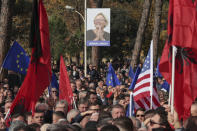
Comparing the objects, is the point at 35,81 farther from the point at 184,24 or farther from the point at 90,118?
the point at 184,24

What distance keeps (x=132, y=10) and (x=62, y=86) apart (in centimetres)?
4432

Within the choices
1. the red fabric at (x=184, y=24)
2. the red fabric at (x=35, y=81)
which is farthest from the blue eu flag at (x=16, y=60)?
the red fabric at (x=184, y=24)

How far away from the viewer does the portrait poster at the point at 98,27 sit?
2645 centimetres

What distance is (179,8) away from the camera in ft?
28.9

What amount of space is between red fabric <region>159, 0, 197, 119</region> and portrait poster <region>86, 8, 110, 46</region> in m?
17.5

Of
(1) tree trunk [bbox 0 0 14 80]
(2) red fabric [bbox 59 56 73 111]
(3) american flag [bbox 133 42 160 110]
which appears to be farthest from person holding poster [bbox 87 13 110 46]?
(3) american flag [bbox 133 42 160 110]

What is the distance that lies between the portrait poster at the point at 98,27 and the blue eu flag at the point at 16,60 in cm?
1244

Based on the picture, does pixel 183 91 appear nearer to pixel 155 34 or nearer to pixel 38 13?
pixel 38 13

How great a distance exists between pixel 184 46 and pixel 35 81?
287cm

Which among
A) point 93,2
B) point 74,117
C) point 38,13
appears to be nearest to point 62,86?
point 38,13

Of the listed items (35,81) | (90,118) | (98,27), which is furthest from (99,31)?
(90,118)

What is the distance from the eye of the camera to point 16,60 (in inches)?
549

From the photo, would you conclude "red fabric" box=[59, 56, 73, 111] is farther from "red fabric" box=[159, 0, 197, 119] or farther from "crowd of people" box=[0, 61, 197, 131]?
"red fabric" box=[159, 0, 197, 119]

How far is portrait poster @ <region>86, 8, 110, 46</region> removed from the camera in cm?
2645
